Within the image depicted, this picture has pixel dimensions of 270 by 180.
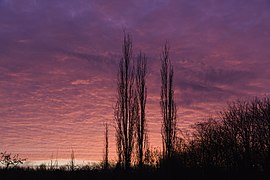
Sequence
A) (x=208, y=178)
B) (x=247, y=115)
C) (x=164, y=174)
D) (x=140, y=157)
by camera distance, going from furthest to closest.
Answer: (x=247, y=115), (x=140, y=157), (x=164, y=174), (x=208, y=178)

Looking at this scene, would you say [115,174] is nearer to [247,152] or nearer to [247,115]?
[247,152]

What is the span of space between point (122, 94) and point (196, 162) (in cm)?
661

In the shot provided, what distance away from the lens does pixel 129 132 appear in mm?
19484

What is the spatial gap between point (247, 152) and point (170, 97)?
249 inches

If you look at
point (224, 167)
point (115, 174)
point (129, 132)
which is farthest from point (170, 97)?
point (224, 167)

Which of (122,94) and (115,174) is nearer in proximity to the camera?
(115,174)

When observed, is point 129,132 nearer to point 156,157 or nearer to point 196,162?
point 156,157

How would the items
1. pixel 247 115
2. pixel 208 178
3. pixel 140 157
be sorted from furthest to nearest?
pixel 247 115, pixel 140 157, pixel 208 178

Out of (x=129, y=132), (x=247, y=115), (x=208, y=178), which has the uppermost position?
(x=247, y=115)

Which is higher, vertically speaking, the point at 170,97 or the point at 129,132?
the point at 170,97

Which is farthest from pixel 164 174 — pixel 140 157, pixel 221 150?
pixel 140 157

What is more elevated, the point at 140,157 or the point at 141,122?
the point at 141,122

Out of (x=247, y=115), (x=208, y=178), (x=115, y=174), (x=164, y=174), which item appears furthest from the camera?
(x=247, y=115)

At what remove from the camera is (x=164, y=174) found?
1434 centimetres
